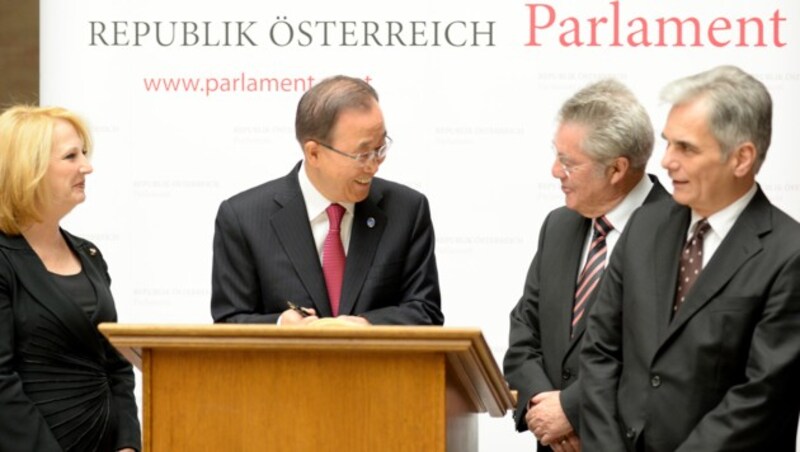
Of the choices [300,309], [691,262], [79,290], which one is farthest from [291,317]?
[691,262]

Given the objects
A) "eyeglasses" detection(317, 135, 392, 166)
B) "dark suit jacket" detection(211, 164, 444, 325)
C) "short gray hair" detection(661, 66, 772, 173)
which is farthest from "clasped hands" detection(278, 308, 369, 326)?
"short gray hair" detection(661, 66, 772, 173)

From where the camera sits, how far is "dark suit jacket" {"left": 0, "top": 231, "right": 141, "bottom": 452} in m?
4.62

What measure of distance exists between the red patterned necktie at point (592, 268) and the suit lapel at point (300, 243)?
786 mm

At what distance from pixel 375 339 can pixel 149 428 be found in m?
0.60

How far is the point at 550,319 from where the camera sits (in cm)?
493

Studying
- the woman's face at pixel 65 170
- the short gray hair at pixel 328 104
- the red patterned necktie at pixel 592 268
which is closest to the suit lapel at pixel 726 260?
the red patterned necktie at pixel 592 268

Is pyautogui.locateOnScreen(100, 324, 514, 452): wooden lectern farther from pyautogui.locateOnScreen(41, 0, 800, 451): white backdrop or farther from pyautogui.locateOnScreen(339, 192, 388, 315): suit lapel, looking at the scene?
pyautogui.locateOnScreen(41, 0, 800, 451): white backdrop

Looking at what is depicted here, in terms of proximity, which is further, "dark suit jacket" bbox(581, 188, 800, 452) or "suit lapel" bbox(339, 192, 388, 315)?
"suit lapel" bbox(339, 192, 388, 315)

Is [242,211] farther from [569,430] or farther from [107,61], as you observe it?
[107,61]

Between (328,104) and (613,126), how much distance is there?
2.98 ft

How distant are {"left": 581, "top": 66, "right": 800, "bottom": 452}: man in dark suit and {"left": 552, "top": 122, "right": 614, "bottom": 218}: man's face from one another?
522mm

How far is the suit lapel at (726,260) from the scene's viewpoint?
4082 millimetres

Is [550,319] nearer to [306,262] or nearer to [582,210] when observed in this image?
[582,210]

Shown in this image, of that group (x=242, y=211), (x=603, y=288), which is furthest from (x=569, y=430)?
(x=242, y=211)
